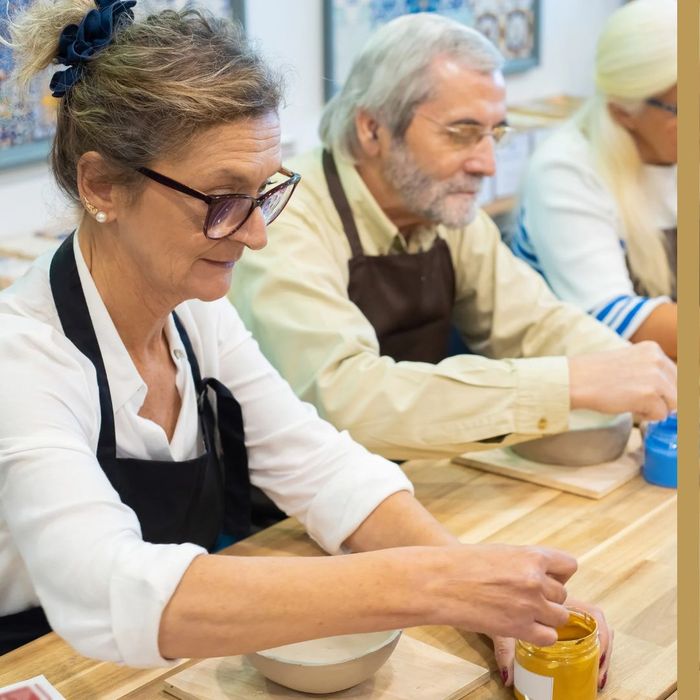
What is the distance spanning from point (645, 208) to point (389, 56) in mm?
934

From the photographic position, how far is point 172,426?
1633 millimetres

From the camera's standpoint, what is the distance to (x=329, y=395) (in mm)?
2010

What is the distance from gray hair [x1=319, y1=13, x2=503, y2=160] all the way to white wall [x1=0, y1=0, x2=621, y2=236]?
158 mm

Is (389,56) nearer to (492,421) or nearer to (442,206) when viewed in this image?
(442,206)

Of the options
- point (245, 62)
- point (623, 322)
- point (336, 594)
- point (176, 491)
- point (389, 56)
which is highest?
point (245, 62)

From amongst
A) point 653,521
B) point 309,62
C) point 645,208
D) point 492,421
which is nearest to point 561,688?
point 653,521

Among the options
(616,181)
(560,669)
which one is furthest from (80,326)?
(616,181)

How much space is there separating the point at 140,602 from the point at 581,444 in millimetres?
1076

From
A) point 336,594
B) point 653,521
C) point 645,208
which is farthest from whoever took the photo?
point 645,208

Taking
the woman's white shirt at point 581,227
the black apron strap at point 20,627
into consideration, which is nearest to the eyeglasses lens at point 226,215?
the black apron strap at point 20,627

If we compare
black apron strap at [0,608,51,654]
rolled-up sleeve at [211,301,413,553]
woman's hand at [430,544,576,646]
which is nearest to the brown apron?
rolled-up sleeve at [211,301,413,553]

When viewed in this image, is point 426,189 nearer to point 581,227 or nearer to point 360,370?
point 360,370

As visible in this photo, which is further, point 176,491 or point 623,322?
point 623,322

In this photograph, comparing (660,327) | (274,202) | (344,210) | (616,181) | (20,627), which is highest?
(274,202)
